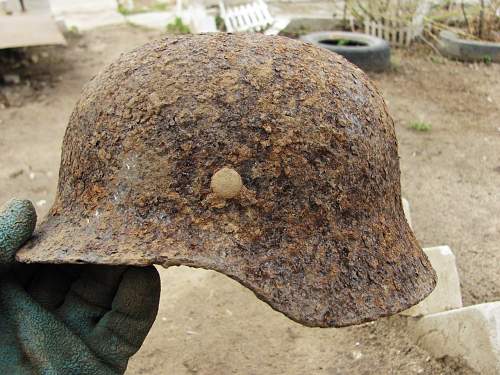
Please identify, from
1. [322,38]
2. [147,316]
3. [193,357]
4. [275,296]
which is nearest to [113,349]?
[147,316]

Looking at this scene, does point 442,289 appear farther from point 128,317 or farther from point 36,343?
point 36,343

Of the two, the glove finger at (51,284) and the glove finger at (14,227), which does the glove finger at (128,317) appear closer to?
the glove finger at (51,284)

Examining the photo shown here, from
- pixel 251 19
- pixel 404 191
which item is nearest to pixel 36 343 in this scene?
pixel 404 191

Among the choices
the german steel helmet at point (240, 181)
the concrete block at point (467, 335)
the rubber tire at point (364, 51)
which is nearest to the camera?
the german steel helmet at point (240, 181)

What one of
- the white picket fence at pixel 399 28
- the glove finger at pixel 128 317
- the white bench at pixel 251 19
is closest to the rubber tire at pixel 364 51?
the white picket fence at pixel 399 28

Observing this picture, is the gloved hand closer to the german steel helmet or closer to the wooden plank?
the german steel helmet

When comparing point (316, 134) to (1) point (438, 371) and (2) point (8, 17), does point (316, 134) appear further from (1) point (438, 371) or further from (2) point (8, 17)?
(2) point (8, 17)
